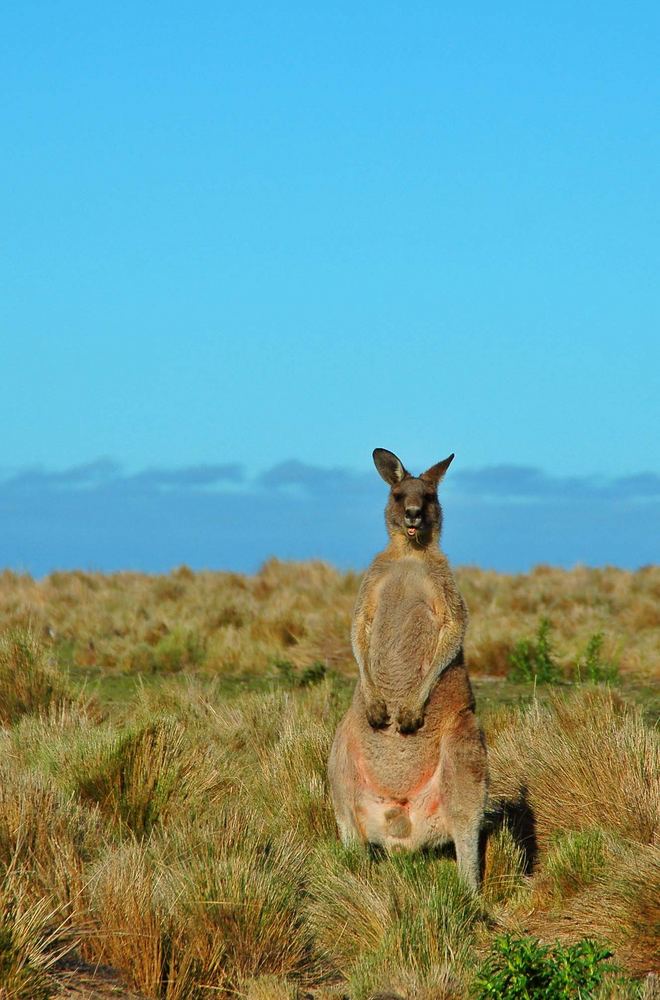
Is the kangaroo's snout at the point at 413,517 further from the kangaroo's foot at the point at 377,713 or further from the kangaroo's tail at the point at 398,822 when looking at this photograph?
the kangaroo's tail at the point at 398,822

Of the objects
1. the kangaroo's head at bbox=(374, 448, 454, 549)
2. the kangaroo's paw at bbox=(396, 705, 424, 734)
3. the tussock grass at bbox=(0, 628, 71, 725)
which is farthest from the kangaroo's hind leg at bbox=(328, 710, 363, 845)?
the tussock grass at bbox=(0, 628, 71, 725)

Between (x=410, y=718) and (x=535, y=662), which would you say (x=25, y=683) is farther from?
(x=535, y=662)

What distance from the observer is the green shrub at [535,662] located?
14.2 meters

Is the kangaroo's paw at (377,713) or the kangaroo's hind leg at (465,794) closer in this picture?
the kangaroo's hind leg at (465,794)

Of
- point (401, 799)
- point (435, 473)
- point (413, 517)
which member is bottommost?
point (401, 799)

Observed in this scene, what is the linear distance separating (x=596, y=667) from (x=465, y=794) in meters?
8.64

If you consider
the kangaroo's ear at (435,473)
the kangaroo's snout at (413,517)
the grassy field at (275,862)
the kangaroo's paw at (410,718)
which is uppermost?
the kangaroo's ear at (435,473)

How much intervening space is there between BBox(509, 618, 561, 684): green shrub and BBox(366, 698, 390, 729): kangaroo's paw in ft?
26.1

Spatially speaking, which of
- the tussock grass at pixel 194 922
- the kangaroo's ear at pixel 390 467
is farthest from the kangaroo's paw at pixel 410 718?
the kangaroo's ear at pixel 390 467

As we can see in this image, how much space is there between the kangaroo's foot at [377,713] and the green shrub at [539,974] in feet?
4.81

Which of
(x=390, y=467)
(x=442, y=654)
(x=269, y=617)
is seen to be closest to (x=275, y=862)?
(x=442, y=654)

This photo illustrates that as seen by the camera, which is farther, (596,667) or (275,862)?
(596,667)

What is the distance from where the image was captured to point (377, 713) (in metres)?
6.24

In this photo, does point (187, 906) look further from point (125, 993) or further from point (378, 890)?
point (378, 890)
